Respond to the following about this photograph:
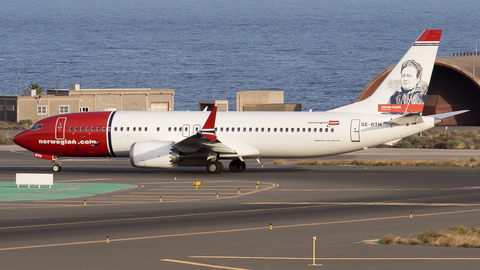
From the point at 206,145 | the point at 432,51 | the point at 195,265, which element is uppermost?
the point at 432,51

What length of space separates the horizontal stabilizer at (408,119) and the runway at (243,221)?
9.30ft

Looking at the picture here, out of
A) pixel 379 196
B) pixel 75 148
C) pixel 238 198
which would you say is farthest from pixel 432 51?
pixel 75 148

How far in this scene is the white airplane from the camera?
36.7 metres

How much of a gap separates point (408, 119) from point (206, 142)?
1091 centimetres

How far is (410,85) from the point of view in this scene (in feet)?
125

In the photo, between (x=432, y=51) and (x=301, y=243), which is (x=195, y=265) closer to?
(x=301, y=243)

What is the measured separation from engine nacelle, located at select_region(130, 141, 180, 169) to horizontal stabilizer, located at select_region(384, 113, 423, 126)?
468 inches

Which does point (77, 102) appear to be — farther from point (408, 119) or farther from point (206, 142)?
point (408, 119)

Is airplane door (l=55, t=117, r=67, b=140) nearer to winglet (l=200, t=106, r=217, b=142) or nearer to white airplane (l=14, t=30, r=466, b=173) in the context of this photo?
white airplane (l=14, t=30, r=466, b=173)

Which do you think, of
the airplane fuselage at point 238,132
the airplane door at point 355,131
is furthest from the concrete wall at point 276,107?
the airplane door at point 355,131

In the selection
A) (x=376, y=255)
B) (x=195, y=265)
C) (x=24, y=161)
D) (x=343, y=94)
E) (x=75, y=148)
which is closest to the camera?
(x=195, y=265)

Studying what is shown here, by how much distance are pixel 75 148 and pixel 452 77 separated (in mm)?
53951

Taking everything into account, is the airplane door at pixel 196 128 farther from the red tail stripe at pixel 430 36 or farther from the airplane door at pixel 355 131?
the red tail stripe at pixel 430 36

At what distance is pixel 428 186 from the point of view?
31766 millimetres
